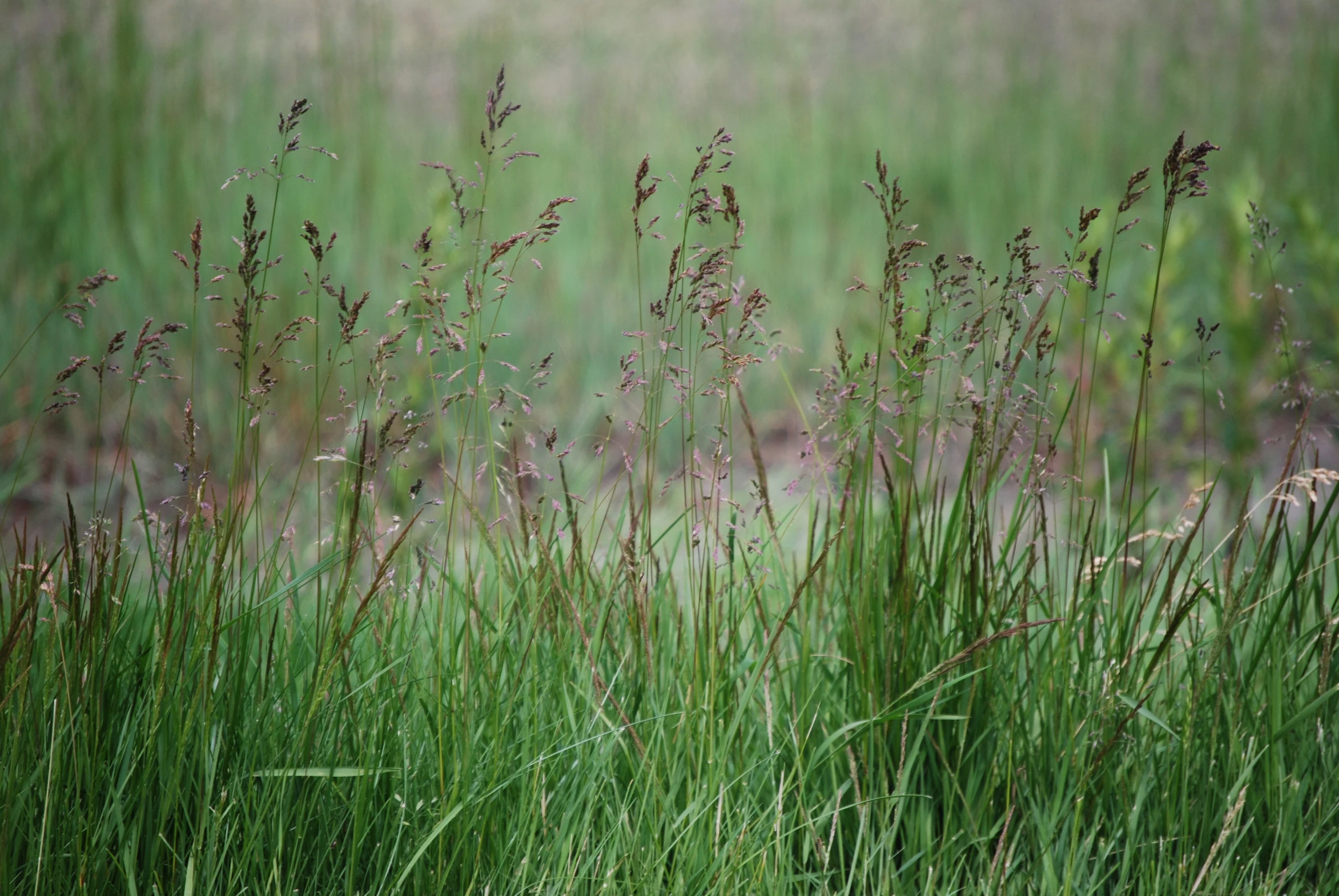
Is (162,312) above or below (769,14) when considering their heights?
below

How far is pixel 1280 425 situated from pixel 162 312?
4.18 m

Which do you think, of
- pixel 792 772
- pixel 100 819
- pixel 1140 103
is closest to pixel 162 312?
pixel 100 819

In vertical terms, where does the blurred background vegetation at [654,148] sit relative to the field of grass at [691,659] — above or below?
above

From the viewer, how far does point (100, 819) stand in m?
1.08

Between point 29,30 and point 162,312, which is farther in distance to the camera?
point 29,30

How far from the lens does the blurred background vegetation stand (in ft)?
11.5

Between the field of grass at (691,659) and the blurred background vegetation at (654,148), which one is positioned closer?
the field of grass at (691,659)

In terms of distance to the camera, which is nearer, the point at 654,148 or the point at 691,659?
the point at 691,659

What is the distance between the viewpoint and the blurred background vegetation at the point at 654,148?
3506 millimetres

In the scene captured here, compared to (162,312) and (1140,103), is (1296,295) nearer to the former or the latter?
(1140,103)

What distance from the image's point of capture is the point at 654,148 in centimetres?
462

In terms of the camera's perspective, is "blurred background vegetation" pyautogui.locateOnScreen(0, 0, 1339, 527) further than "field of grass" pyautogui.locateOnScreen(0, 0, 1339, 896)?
Yes

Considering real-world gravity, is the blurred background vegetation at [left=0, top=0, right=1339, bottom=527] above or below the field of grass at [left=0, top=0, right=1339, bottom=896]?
above

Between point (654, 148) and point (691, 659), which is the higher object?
point (654, 148)
